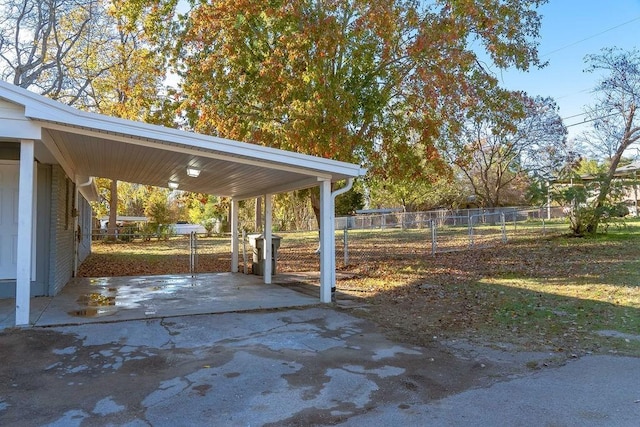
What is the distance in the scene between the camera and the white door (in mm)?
7641

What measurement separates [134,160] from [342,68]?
657cm

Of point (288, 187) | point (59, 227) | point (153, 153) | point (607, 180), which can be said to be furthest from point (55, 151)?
point (607, 180)

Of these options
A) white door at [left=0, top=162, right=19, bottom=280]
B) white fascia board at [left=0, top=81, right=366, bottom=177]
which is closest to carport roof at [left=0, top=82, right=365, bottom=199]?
white fascia board at [left=0, top=81, right=366, bottom=177]

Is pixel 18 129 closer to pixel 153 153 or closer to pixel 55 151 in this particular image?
pixel 55 151

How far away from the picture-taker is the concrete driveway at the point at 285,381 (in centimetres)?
346

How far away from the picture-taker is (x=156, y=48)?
14.0 meters

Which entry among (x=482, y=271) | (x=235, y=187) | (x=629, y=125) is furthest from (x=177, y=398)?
(x=629, y=125)

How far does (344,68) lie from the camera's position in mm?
12352

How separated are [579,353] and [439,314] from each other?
2.41 metres

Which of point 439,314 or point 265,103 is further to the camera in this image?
point 265,103

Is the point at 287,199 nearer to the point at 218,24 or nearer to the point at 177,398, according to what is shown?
the point at 218,24

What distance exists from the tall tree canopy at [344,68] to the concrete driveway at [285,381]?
7.02 metres

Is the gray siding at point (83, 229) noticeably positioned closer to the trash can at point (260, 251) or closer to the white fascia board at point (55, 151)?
the white fascia board at point (55, 151)

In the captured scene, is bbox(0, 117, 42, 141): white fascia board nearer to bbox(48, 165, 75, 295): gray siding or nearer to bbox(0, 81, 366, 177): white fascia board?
bbox(0, 81, 366, 177): white fascia board
